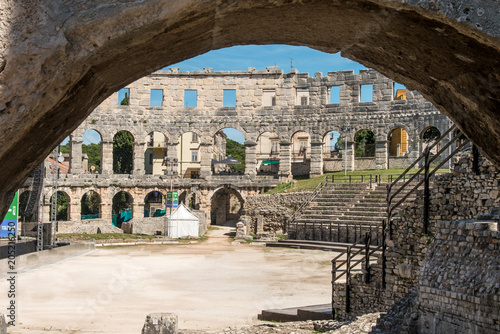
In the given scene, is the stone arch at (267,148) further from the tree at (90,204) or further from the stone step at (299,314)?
the stone step at (299,314)

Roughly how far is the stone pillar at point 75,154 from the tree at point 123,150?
12.0 meters

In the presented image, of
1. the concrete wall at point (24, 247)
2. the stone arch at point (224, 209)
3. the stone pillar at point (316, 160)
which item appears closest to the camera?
the concrete wall at point (24, 247)

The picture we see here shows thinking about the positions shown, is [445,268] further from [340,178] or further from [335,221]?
[340,178]

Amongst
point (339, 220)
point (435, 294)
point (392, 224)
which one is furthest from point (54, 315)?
point (339, 220)

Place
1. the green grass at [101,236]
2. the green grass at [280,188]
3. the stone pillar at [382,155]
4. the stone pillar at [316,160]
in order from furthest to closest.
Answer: the stone pillar at [316,160]
the stone pillar at [382,155]
the green grass at [280,188]
the green grass at [101,236]

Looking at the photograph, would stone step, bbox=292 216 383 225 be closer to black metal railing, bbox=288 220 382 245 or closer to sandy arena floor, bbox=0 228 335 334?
black metal railing, bbox=288 220 382 245

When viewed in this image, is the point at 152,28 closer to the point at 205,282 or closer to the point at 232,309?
the point at 232,309

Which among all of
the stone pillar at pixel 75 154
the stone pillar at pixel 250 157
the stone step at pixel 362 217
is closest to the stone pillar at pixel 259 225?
the stone pillar at pixel 250 157

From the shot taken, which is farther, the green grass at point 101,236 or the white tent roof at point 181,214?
the white tent roof at point 181,214

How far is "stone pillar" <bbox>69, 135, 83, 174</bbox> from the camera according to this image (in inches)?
1486

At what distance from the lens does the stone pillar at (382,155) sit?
1428 inches

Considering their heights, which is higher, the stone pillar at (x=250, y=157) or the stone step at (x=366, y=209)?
the stone pillar at (x=250, y=157)

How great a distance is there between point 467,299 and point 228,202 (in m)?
38.8

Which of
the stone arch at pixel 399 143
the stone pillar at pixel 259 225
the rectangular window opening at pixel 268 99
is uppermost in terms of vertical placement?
the rectangular window opening at pixel 268 99
